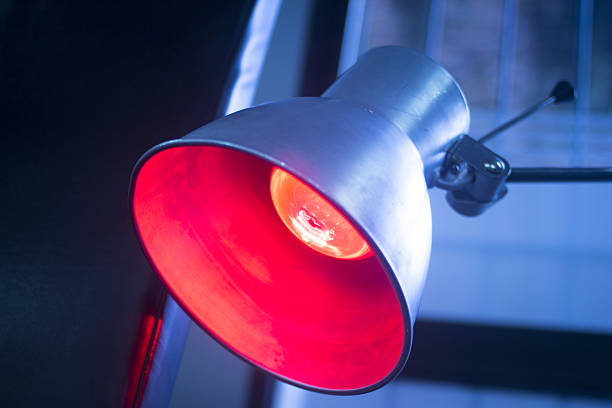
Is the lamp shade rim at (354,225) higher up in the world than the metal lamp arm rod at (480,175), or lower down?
lower down

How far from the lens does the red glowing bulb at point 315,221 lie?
523mm

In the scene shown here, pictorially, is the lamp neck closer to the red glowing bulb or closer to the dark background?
the red glowing bulb

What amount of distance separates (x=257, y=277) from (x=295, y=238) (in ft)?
0.26

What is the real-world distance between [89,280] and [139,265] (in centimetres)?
9

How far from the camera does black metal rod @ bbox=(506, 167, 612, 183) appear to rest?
69 cm

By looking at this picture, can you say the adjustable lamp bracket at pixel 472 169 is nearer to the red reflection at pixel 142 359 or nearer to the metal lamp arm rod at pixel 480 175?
the metal lamp arm rod at pixel 480 175

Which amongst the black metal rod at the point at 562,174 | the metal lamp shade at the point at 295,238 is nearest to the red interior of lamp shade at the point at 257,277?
the metal lamp shade at the point at 295,238

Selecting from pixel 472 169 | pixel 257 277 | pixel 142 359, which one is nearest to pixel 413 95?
pixel 472 169

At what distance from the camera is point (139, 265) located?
855 mm

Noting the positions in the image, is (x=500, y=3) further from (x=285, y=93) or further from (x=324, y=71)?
(x=285, y=93)

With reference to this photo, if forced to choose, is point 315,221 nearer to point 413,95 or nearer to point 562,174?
point 413,95

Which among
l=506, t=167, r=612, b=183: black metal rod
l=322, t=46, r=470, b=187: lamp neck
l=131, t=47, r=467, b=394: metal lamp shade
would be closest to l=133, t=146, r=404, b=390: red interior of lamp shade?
l=131, t=47, r=467, b=394: metal lamp shade

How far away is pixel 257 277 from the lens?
573 mm

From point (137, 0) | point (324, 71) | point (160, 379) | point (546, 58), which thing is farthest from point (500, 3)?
point (160, 379)
